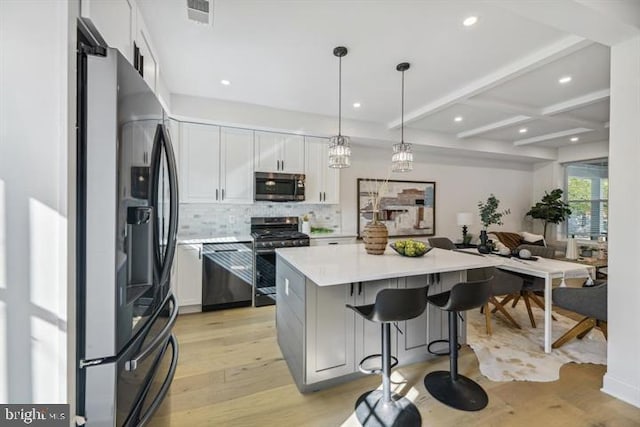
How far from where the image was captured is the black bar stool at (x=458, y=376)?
73.9 inches

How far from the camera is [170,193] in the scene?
1424mm

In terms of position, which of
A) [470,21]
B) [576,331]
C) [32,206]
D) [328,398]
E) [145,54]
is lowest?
[328,398]

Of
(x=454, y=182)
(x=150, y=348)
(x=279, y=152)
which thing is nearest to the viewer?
(x=150, y=348)

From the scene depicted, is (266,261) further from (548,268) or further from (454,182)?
(454,182)

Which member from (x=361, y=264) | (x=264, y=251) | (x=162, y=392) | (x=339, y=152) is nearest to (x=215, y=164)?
(x=264, y=251)

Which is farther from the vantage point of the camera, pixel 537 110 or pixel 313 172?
pixel 313 172

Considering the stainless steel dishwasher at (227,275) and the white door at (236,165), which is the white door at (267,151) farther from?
the stainless steel dishwasher at (227,275)

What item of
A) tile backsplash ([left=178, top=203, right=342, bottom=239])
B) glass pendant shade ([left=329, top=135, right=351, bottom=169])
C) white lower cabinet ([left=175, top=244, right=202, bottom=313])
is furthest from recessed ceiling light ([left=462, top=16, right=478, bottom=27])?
white lower cabinet ([left=175, top=244, right=202, bottom=313])

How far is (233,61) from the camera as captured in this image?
2.73 meters

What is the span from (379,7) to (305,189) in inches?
105

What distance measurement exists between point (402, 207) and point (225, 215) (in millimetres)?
3307

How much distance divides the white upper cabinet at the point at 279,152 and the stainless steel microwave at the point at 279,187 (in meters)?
0.11

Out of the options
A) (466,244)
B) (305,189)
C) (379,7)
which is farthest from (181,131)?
(466,244)

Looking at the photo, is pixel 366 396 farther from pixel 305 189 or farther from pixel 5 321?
pixel 305 189
